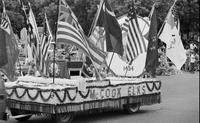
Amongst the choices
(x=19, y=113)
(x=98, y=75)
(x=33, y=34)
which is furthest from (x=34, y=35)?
(x=19, y=113)

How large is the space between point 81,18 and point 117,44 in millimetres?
24377

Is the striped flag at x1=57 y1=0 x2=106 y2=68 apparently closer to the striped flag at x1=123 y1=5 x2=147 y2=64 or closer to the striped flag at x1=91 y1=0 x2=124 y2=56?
the striped flag at x1=91 y1=0 x2=124 y2=56

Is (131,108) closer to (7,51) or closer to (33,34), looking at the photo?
(33,34)

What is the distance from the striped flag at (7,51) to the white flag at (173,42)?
476 centimetres

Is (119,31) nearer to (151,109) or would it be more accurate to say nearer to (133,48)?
(133,48)

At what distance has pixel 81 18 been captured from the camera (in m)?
36.0

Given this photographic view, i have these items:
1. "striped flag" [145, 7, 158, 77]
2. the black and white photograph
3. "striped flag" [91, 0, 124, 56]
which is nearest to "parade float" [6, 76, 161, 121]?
the black and white photograph

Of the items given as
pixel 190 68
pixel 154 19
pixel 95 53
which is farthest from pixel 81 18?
pixel 95 53

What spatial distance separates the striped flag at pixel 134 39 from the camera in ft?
42.0

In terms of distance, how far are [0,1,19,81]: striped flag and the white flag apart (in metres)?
4.76

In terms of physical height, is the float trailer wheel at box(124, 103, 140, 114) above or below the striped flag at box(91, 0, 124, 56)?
below

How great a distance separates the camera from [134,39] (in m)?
12.9

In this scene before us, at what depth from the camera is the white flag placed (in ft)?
45.7

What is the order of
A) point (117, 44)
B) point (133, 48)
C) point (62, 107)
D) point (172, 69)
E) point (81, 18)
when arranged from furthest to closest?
1. point (81, 18)
2. point (172, 69)
3. point (133, 48)
4. point (117, 44)
5. point (62, 107)
